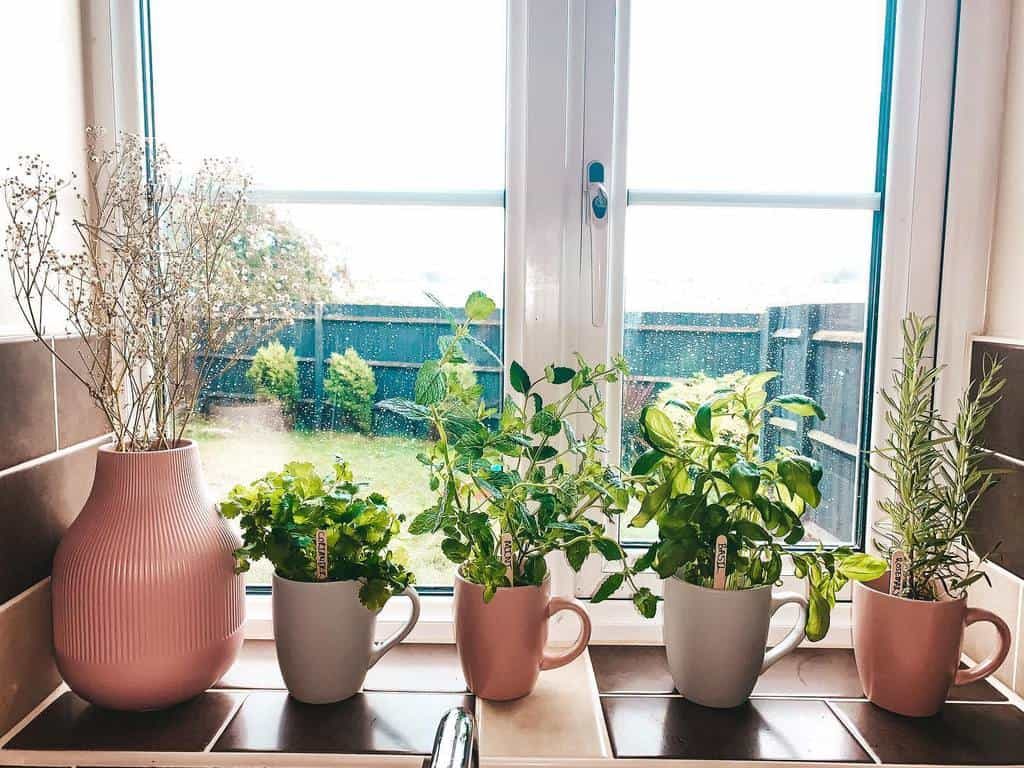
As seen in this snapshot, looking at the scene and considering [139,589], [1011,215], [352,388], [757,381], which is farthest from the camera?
[352,388]

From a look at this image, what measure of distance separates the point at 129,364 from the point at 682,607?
2.53 ft

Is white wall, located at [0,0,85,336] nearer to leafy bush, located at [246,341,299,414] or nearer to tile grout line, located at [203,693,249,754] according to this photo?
leafy bush, located at [246,341,299,414]

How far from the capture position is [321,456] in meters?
1.25

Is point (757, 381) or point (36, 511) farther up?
point (757, 381)

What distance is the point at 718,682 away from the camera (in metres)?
1.01

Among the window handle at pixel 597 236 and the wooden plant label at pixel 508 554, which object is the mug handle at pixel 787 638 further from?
the window handle at pixel 597 236

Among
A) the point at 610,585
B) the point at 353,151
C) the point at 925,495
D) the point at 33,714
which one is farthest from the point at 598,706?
the point at 353,151

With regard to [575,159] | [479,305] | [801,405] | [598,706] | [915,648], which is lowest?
[598,706]

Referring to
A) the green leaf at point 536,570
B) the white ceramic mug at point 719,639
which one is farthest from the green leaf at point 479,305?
the white ceramic mug at point 719,639

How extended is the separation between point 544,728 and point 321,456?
1.80 ft

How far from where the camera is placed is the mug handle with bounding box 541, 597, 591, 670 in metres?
1.01

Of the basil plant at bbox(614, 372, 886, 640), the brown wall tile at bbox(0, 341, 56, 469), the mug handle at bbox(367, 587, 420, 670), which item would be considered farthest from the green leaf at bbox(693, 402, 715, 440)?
the brown wall tile at bbox(0, 341, 56, 469)

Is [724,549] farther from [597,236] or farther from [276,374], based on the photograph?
[276,374]

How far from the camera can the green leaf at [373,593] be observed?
0.96m
